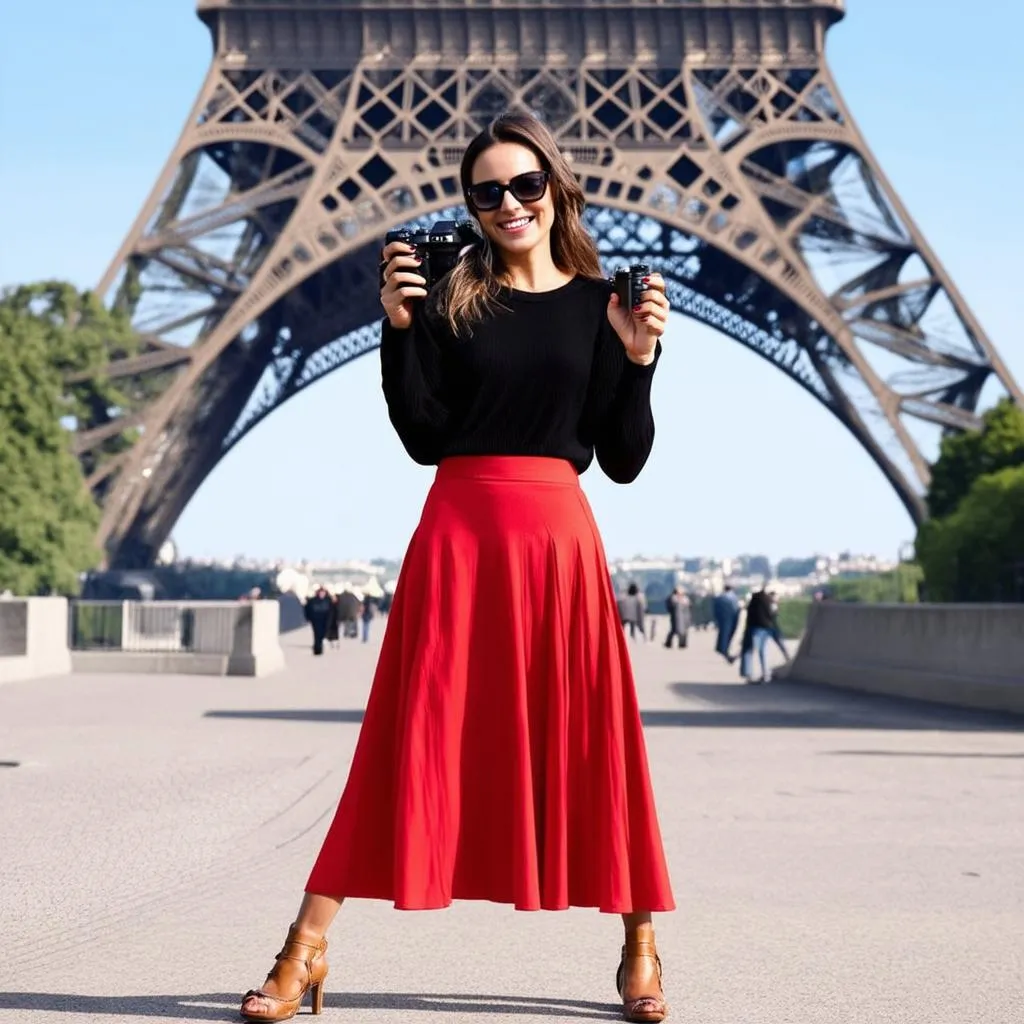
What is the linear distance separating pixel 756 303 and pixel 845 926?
4334 centimetres

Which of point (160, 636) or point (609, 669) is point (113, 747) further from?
point (160, 636)

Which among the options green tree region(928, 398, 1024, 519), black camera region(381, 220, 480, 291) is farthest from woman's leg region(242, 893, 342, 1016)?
green tree region(928, 398, 1024, 519)

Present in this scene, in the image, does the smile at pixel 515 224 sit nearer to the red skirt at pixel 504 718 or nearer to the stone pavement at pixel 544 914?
the red skirt at pixel 504 718

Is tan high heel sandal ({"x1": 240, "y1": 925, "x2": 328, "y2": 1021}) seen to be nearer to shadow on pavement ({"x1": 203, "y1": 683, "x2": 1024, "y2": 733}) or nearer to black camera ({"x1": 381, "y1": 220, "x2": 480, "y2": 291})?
black camera ({"x1": 381, "y1": 220, "x2": 480, "y2": 291})

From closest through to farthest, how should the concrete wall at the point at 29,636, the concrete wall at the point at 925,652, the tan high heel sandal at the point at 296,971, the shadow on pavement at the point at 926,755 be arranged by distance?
the tan high heel sandal at the point at 296,971 → the shadow on pavement at the point at 926,755 → the concrete wall at the point at 925,652 → the concrete wall at the point at 29,636

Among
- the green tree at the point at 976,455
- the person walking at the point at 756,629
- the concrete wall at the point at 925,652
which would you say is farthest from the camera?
the green tree at the point at 976,455

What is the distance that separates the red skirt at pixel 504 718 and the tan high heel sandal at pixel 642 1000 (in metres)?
0.11

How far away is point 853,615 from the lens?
898 inches

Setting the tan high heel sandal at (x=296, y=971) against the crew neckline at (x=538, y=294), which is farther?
the crew neckline at (x=538, y=294)

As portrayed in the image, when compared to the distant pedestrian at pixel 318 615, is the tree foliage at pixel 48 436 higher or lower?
higher

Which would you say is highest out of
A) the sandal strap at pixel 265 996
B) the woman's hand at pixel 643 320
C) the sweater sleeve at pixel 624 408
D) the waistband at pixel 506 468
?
the woman's hand at pixel 643 320

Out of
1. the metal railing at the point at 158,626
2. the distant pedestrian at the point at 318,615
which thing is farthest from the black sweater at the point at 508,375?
the distant pedestrian at the point at 318,615

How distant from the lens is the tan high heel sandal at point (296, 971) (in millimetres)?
4621

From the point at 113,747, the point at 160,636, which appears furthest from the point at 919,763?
the point at 160,636
